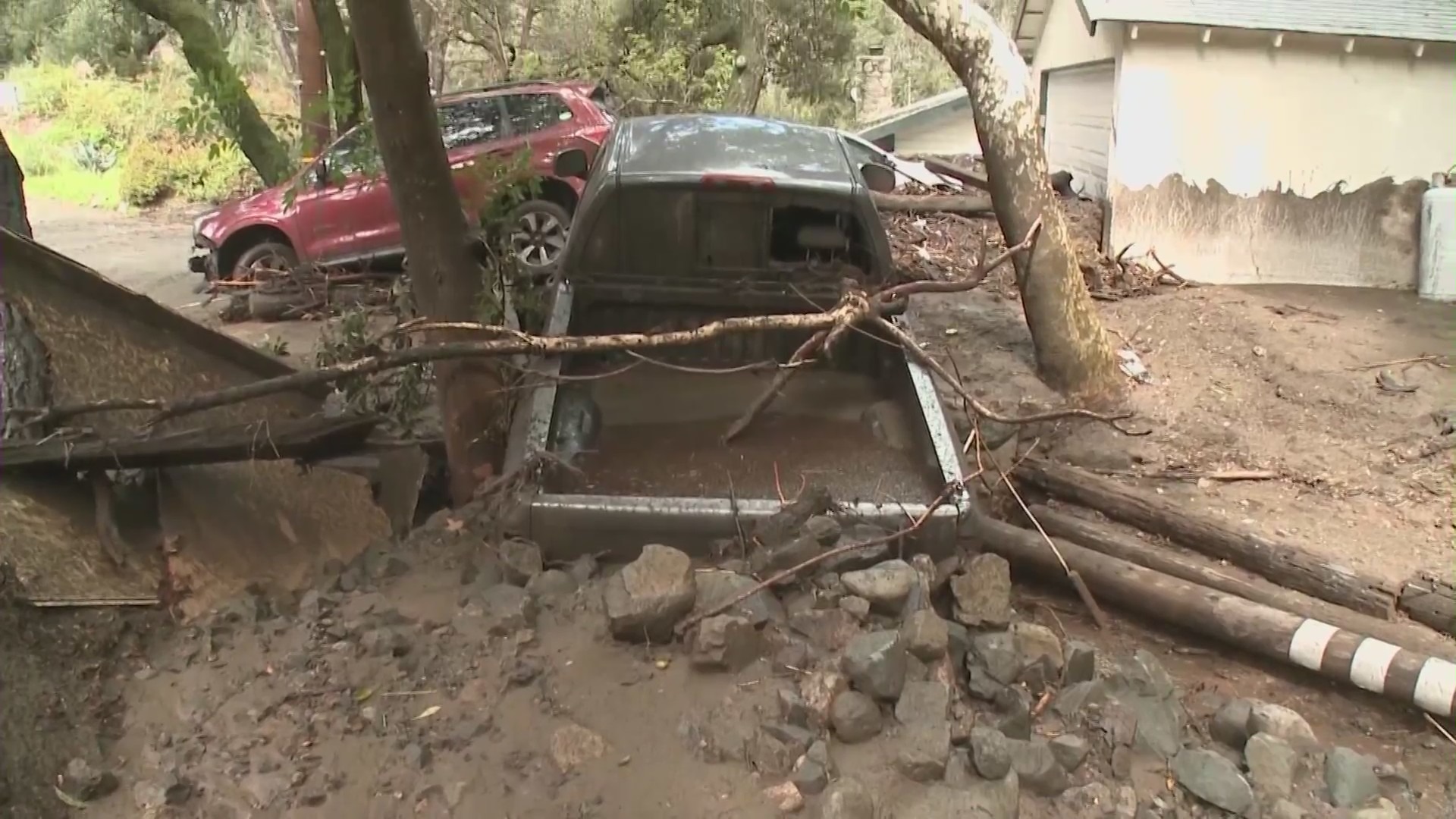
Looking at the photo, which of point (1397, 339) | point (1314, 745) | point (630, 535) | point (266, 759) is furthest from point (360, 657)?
point (1397, 339)

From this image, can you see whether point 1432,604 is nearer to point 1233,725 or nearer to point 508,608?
point 1233,725

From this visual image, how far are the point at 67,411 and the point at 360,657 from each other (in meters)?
1.34

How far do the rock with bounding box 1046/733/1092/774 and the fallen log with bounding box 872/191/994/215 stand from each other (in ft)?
25.2

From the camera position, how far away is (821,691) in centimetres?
285

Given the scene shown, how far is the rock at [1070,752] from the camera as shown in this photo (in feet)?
9.26

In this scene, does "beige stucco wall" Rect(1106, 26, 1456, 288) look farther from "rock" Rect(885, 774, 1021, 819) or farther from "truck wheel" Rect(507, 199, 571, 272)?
"rock" Rect(885, 774, 1021, 819)

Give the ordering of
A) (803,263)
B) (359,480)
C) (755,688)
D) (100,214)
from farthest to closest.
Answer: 1. (100,214)
2. (803,263)
3. (359,480)
4. (755,688)

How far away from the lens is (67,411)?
3262 millimetres

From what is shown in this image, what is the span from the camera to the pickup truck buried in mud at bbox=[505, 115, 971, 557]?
13.8 feet

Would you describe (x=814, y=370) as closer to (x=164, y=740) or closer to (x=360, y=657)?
(x=360, y=657)

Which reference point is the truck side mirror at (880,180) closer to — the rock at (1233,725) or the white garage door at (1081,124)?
the white garage door at (1081,124)

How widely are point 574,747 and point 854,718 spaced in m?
0.79

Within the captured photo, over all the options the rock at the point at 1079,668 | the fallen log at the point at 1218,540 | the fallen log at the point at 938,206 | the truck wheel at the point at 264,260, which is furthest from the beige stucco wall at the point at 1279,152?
the truck wheel at the point at 264,260

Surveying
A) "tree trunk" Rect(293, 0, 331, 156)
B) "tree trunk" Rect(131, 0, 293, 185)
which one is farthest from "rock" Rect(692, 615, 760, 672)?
"tree trunk" Rect(293, 0, 331, 156)
